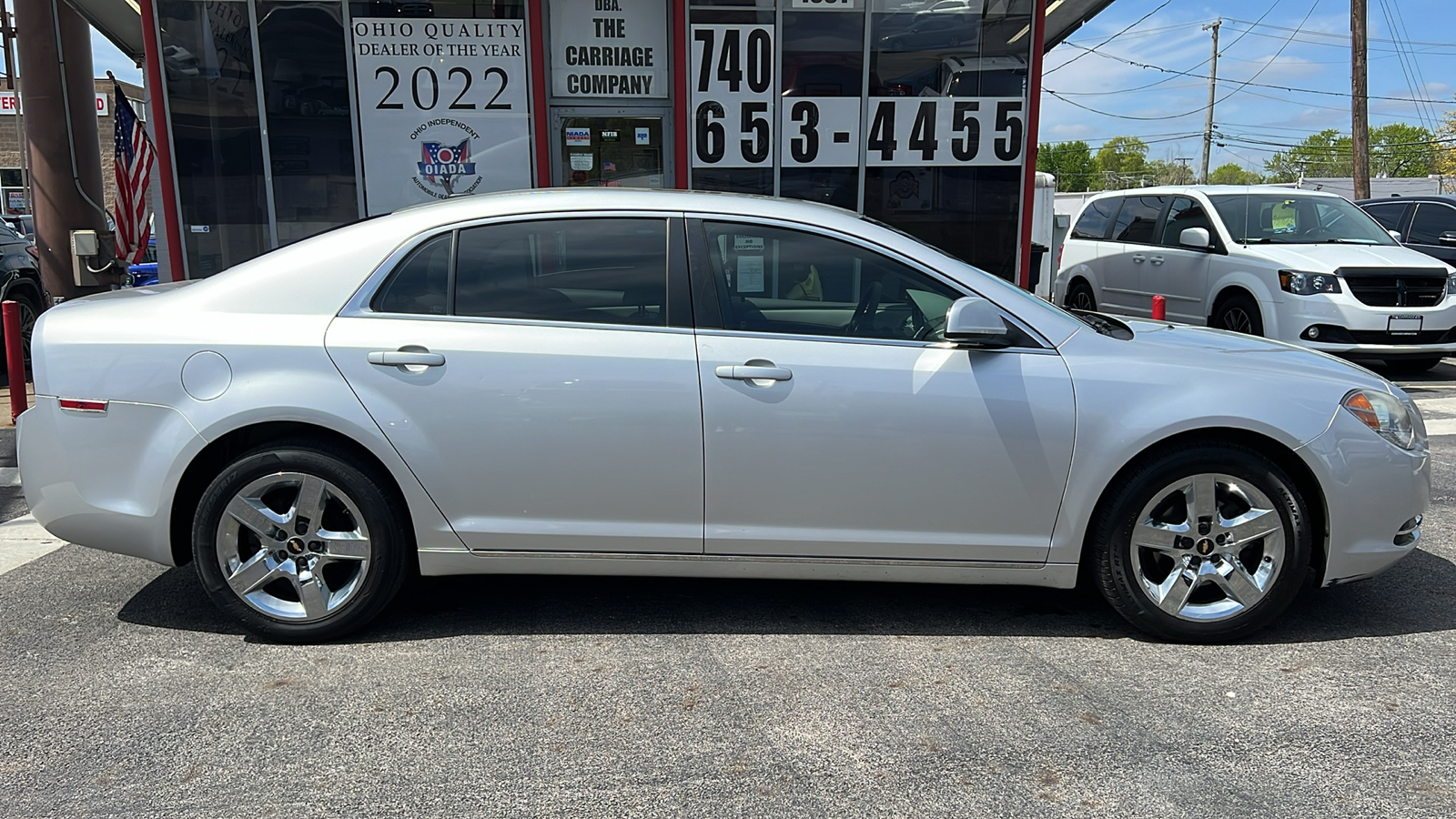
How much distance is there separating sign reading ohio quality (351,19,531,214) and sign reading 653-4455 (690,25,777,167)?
1668mm

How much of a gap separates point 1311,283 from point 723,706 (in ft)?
29.0

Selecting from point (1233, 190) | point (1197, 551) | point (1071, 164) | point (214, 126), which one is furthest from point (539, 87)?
point (1071, 164)

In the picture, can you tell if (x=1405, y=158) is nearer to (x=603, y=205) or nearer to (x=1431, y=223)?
(x=1431, y=223)

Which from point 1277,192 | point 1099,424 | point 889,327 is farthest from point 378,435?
point 1277,192

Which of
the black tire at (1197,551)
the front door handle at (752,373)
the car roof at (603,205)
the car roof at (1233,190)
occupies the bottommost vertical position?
the black tire at (1197,551)

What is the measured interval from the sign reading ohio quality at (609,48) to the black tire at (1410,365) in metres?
8.10

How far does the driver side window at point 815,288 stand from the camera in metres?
4.01

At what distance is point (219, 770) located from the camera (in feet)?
10.2

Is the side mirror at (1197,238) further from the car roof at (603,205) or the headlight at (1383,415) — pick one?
the car roof at (603,205)

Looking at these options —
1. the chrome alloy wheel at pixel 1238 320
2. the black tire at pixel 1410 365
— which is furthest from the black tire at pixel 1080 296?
the black tire at pixel 1410 365

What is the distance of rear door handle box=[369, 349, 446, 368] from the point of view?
3875 millimetres

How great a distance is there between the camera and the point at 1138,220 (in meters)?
12.6

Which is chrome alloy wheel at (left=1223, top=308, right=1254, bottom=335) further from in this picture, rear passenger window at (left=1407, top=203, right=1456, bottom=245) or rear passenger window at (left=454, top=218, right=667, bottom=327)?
rear passenger window at (left=454, top=218, right=667, bottom=327)

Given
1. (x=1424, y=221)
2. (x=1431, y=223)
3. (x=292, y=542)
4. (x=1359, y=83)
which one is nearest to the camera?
(x=292, y=542)
